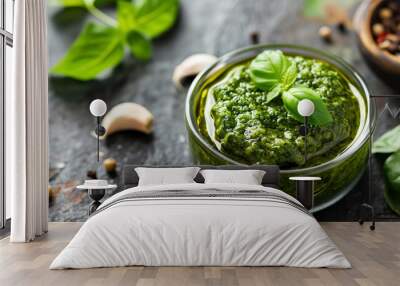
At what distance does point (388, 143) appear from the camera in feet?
19.3

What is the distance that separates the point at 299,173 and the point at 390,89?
1.48 m

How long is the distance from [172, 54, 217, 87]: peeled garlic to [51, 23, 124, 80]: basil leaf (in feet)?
1.97

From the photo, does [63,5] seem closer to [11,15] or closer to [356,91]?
[11,15]

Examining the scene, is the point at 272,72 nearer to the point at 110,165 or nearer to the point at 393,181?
the point at 393,181

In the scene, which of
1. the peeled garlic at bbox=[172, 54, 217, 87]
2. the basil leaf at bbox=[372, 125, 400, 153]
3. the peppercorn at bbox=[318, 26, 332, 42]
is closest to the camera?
the basil leaf at bbox=[372, 125, 400, 153]

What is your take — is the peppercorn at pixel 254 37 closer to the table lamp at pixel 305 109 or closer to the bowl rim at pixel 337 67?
the bowl rim at pixel 337 67

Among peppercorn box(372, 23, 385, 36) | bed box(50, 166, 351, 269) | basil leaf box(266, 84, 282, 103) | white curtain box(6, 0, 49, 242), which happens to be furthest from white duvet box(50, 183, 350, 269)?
peppercorn box(372, 23, 385, 36)

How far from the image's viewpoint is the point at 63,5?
20.7 ft

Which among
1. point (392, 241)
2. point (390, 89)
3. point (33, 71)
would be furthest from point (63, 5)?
point (392, 241)

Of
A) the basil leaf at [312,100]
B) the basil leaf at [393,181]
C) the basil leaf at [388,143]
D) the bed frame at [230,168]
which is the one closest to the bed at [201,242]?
the bed frame at [230,168]

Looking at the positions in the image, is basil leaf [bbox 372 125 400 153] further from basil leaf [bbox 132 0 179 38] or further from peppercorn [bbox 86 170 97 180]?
peppercorn [bbox 86 170 97 180]

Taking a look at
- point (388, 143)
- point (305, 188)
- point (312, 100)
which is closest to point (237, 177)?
point (305, 188)

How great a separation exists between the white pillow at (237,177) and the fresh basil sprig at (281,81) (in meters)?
0.63

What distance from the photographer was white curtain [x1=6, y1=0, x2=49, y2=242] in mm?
4922
